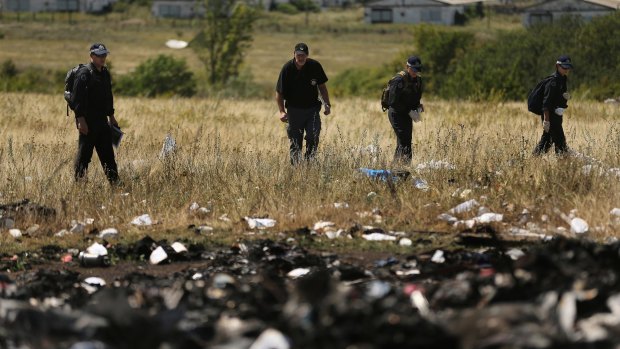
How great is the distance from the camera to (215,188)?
32.9 feet

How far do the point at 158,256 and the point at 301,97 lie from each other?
396cm

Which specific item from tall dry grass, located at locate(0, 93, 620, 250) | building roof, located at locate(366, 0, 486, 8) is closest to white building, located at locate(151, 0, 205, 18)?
building roof, located at locate(366, 0, 486, 8)

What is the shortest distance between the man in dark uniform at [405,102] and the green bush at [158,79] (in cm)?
3252

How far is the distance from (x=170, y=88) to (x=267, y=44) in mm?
35003

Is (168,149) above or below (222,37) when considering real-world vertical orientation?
above

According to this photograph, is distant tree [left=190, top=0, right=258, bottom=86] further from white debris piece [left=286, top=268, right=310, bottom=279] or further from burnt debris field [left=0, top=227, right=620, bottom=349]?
burnt debris field [left=0, top=227, right=620, bottom=349]

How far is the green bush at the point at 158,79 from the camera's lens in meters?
44.8

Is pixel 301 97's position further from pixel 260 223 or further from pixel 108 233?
pixel 108 233

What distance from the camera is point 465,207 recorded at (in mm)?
9117

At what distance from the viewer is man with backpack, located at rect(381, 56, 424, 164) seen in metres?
11.8

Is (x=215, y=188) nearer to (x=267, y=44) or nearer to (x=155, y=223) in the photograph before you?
(x=155, y=223)

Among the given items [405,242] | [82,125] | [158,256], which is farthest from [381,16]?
[158,256]

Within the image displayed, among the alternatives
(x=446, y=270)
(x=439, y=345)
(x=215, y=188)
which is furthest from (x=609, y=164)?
(x=439, y=345)

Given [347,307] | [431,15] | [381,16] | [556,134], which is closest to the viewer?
[347,307]
